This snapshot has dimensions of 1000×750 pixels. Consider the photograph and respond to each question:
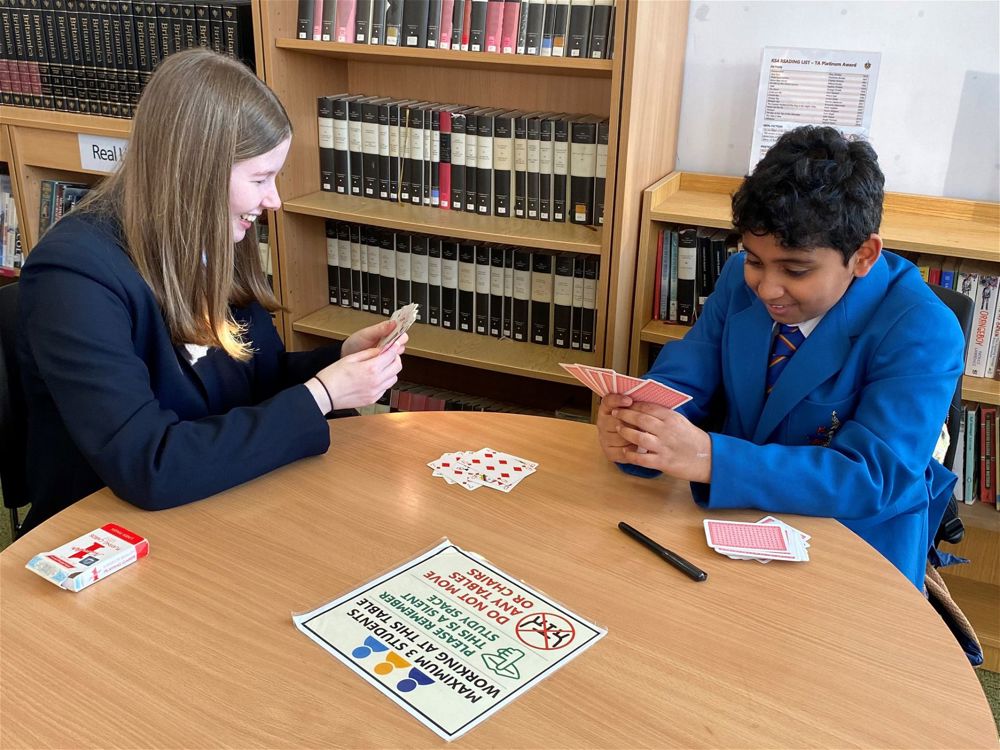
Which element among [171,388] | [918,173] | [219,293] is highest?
[918,173]

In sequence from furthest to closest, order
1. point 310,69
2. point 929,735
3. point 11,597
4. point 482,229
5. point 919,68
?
point 310,69, point 482,229, point 919,68, point 11,597, point 929,735

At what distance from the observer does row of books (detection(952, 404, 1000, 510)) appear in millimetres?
2281

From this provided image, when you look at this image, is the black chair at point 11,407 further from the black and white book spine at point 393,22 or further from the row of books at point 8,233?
the row of books at point 8,233

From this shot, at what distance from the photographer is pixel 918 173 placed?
235cm

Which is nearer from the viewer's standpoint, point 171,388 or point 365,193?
point 171,388

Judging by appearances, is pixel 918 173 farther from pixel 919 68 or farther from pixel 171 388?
pixel 171 388

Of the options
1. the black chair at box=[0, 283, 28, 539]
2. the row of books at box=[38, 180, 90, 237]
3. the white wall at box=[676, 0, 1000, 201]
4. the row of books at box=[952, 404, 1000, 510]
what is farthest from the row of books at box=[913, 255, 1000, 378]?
the row of books at box=[38, 180, 90, 237]

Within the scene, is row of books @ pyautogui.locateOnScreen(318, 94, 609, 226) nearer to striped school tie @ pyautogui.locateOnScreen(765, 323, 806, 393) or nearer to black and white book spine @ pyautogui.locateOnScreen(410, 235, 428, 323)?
black and white book spine @ pyautogui.locateOnScreen(410, 235, 428, 323)

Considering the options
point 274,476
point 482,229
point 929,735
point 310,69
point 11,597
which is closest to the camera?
point 929,735

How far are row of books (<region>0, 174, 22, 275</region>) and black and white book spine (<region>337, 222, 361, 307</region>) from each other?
1.34 meters

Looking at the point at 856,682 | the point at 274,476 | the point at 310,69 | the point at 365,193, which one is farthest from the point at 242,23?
the point at 856,682

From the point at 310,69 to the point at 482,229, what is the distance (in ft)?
2.53

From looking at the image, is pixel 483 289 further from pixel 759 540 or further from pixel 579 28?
pixel 759 540

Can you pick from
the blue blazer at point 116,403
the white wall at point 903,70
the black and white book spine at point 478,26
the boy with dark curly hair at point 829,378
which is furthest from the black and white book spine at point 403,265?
the boy with dark curly hair at point 829,378
